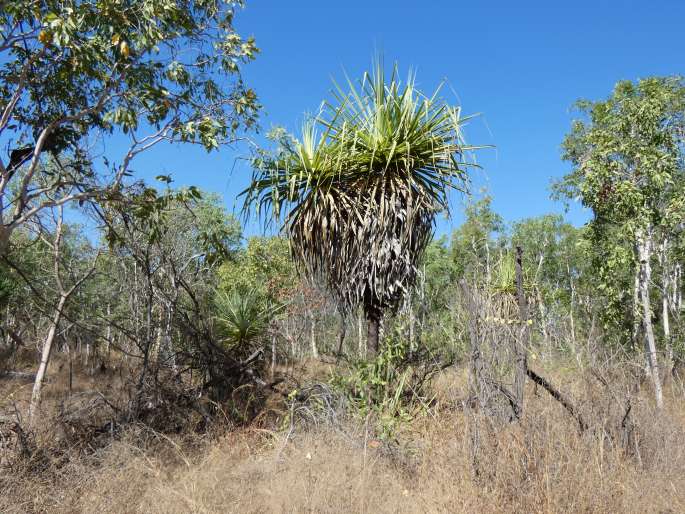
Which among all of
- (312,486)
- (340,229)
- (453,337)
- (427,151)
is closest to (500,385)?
(312,486)

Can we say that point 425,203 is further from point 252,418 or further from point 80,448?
point 80,448

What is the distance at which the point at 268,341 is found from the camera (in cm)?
1028

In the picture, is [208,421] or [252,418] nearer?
[208,421]

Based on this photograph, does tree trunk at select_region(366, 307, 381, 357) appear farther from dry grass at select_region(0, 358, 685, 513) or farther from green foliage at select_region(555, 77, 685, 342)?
green foliage at select_region(555, 77, 685, 342)

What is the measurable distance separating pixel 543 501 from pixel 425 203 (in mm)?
4219

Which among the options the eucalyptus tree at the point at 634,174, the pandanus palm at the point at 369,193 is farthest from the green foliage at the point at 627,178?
the pandanus palm at the point at 369,193

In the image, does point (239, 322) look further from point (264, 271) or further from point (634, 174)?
point (264, 271)

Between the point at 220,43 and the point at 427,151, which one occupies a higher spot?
the point at 220,43

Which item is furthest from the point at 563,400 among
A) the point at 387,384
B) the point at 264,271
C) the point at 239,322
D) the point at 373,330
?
the point at 264,271

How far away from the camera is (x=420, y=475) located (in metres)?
5.04

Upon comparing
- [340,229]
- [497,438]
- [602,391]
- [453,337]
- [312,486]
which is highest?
[340,229]

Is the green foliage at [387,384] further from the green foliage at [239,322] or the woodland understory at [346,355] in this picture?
the green foliage at [239,322]

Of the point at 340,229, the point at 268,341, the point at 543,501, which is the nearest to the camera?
the point at 543,501

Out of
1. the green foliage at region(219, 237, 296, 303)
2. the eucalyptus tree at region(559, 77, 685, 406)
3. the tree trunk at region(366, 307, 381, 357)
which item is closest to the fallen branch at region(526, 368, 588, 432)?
the tree trunk at region(366, 307, 381, 357)
